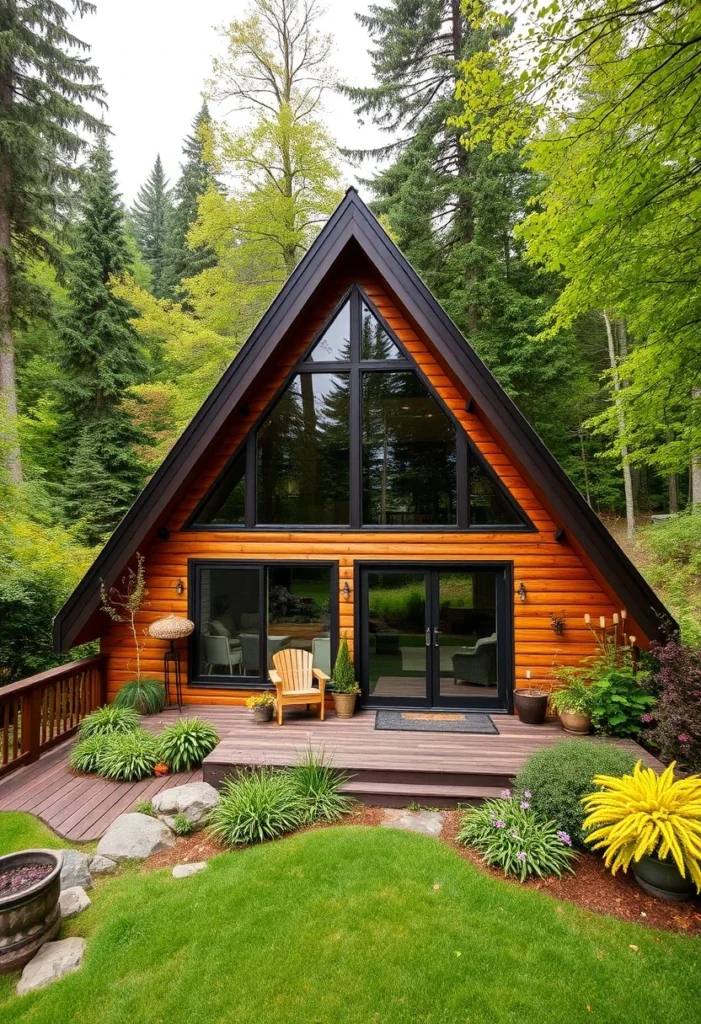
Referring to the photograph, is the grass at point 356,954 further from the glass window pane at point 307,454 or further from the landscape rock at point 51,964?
the glass window pane at point 307,454

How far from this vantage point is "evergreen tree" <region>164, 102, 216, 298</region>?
20.4 m

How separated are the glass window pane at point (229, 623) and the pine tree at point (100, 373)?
8.49 metres

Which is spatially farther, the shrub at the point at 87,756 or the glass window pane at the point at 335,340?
the glass window pane at the point at 335,340

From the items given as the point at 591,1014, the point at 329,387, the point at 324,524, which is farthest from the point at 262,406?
the point at 591,1014

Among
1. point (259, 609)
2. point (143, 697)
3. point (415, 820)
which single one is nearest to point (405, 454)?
point (259, 609)

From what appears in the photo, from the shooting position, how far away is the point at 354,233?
5.92m

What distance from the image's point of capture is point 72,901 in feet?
11.2

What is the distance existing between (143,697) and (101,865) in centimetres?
266

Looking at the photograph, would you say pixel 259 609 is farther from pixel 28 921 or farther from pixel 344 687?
pixel 28 921

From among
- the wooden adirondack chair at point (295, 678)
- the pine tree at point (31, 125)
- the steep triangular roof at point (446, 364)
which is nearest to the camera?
the steep triangular roof at point (446, 364)

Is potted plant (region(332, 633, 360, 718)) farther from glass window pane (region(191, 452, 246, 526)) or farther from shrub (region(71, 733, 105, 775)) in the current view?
shrub (region(71, 733, 105, 775))

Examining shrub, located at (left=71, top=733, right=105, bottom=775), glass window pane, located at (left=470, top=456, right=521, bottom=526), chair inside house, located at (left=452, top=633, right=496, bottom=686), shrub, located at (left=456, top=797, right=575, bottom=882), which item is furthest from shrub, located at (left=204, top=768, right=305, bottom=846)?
glass window pane, located at (left=470, top=456, right=521, bottom=526)

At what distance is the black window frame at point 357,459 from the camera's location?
6.34 metres

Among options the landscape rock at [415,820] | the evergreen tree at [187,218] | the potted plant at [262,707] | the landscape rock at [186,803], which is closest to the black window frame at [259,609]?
the potted plant at [262,707]
